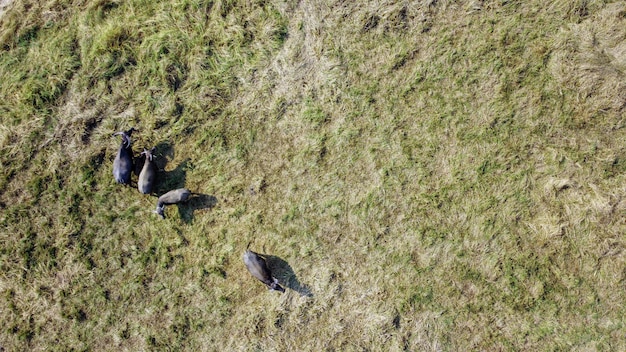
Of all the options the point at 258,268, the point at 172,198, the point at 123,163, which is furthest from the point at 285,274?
the point at 123,163

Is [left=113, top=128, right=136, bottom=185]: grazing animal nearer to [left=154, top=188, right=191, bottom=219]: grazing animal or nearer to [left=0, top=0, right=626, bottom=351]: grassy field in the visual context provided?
[left=0, top=0, right=626, bottom=351]: grassy field

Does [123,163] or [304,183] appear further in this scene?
[304,183]

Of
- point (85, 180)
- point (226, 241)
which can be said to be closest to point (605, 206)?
point (226, 241)

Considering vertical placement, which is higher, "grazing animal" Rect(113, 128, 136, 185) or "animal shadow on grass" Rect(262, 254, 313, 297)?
"grazing animal" Rect(113, 128, 136, 185)

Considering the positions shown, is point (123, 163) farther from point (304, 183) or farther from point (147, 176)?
point (304, 183)

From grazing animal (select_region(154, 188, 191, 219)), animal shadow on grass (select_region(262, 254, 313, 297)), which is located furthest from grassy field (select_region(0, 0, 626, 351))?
grazing animal (select_region(154, 188, 191, 219))

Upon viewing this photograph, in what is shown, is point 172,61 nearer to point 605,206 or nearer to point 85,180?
point 85,180
